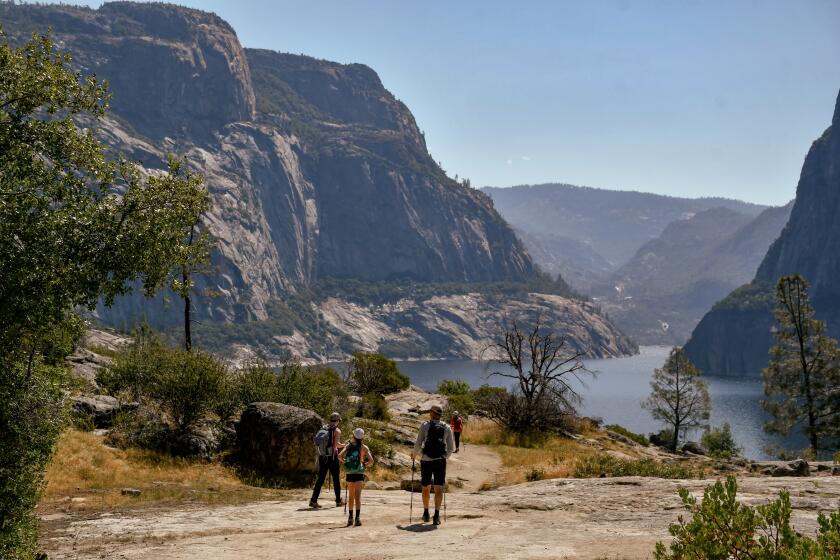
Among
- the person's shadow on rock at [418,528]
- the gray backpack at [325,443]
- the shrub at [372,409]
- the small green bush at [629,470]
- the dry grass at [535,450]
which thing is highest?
the gray backpack at [325,443]

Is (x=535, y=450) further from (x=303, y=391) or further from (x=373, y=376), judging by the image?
(x=373, y=376)

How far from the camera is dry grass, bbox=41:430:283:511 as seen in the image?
1838 cm

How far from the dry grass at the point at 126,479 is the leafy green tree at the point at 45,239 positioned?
5.40m

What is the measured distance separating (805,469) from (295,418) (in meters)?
18.5

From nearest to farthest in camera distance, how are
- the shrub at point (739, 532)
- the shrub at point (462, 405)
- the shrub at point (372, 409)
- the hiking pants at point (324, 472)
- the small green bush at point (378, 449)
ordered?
the shrub at point (739, 532), the hiking pants at point (324, 472), the small green bush at point (378, 449), the shrub at point (372, 409), the shrub at point (462, 405)

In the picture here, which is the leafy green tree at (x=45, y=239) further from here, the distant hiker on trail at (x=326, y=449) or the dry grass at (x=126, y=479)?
the distant hiker on trail at (x=326, y=449)

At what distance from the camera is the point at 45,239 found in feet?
43.3

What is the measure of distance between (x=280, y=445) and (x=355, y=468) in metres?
7.70

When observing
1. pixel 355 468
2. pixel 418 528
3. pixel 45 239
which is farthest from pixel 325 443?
pixel 45 239

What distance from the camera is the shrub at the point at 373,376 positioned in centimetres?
4972

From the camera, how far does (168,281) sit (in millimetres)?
20516

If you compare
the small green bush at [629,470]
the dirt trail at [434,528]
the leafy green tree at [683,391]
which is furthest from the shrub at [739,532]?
the leafy green tree at [683,391]

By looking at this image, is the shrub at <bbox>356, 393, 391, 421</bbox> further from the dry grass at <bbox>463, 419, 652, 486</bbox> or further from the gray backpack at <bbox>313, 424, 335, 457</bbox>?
the gray backpack at <bbox>313, 424, 335, 457</bbox>

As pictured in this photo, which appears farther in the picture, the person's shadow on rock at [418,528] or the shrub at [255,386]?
the shrub at [255,386]
